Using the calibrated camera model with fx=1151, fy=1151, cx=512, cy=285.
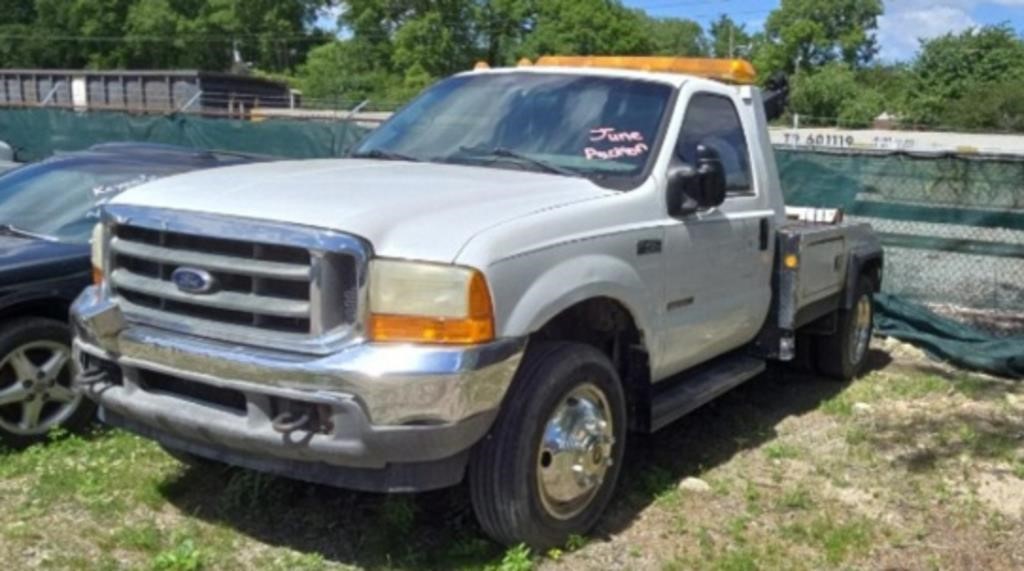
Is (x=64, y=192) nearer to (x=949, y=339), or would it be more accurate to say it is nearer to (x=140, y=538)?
(x=140, y=538)

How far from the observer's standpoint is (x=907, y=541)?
193 inches

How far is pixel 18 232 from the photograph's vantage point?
20.5 ft

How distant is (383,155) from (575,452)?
182cm

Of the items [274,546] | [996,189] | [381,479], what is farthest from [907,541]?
[996,189]

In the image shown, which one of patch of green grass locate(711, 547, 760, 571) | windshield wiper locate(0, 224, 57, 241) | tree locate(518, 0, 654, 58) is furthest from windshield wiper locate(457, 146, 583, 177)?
tree locate(518, 0, 654, 58)

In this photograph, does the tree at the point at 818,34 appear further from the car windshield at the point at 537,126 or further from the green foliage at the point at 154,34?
the car windshield at the point at 537,126

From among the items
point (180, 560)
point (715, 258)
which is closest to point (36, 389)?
point (180, 560)

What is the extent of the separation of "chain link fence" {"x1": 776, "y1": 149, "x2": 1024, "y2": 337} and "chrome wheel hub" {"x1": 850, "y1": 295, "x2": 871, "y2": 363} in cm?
154

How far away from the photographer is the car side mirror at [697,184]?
502cm

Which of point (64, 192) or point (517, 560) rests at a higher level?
point (64, 192)

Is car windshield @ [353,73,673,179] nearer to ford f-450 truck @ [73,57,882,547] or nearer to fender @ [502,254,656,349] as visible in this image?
ford f-450 truck @ [73,57,882,547]

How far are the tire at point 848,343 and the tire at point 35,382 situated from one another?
178 inches

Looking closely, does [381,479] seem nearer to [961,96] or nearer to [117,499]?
[117,499]

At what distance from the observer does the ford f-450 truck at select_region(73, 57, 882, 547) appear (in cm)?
384
